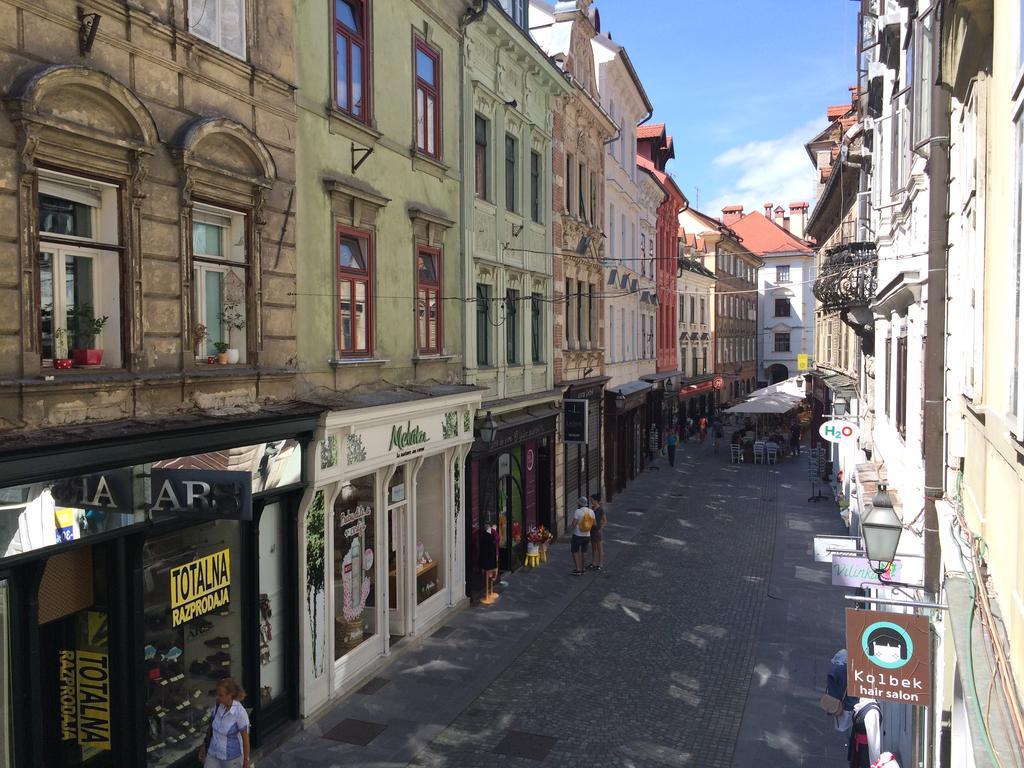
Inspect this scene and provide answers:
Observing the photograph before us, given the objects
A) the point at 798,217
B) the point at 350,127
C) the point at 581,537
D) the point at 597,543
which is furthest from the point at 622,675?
the point at 798,217

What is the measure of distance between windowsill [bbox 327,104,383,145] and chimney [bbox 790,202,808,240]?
67.2 metres

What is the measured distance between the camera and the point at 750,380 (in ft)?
225

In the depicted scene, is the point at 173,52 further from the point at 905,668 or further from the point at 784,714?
the point at 784,714

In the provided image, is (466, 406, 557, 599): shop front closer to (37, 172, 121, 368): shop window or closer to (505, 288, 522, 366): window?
(505, 288, 522, 366): window

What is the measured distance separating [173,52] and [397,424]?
612cm

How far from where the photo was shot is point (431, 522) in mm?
15305

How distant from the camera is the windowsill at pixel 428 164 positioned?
550 inches

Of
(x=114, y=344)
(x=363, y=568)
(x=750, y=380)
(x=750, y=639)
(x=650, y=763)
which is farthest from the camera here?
(x=750, y=380)

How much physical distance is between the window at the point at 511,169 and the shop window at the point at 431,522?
6.33 meters

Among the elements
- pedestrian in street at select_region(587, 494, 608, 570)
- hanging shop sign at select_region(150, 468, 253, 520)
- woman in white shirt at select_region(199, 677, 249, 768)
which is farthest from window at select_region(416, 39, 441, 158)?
woman in white shirt at select_region(199, 677, 249, 768)

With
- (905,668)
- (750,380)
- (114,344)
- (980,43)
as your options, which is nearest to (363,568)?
(114,344)

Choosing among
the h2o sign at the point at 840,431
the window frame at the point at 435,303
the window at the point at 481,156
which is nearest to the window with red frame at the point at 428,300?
the window frame at the point at 435,303

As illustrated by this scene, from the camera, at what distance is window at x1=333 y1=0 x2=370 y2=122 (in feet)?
39.1

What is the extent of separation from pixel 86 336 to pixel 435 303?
7640mm
